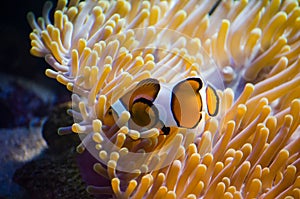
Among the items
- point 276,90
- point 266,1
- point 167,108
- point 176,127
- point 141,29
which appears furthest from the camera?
point 266,1

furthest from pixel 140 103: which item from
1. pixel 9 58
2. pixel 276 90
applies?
pixel 9 58

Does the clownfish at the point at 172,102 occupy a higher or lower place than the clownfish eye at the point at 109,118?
higher

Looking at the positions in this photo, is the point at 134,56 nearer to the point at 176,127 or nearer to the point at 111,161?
the point at 176,127

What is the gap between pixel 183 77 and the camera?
143 cm

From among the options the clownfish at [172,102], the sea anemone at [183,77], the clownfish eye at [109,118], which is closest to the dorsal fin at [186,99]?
the clownfish at [172,102]

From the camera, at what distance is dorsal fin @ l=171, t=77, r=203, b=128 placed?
1122 mm

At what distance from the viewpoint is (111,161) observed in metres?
1.15

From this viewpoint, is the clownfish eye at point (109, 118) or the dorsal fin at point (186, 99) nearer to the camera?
the dorsal fin at point (186, 99)

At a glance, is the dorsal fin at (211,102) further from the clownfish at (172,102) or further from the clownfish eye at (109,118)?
the clownfish eye at (109,118)

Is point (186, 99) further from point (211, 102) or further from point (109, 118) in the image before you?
point (109, 118)

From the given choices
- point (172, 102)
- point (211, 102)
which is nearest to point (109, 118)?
point (172, 102)

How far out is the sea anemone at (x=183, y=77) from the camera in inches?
47.1

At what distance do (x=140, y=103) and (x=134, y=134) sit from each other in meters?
0.10

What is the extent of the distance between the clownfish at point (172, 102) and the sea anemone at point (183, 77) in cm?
5
